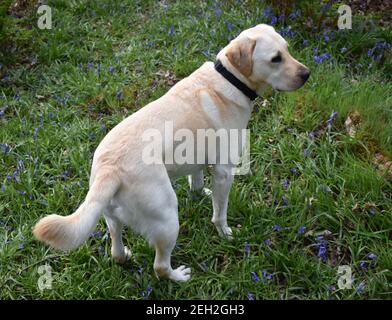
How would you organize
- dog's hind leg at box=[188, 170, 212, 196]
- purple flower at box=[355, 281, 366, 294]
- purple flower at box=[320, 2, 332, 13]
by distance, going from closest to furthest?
purple flower at box=[355, 281, 366, 294] → dog's hind leg at box=[188, 170, 212, 196] → purple flower at box=[320, 2, 332, 13]

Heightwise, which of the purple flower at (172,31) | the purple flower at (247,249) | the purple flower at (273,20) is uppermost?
the purple flower at (273,20)

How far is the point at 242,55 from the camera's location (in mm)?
3143

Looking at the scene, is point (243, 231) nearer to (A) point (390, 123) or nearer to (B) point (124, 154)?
(B) point (124, 154)

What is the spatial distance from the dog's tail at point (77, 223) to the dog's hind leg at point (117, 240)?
33 centimetres

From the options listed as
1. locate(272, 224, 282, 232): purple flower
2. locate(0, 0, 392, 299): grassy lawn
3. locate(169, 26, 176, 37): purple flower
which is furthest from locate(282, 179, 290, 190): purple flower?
locate(169, 26, 176, 37): purple flower

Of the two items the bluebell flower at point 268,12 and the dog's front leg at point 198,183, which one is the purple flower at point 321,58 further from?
the dog's front leg at point 198,183

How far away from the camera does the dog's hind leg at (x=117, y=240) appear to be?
3.05m

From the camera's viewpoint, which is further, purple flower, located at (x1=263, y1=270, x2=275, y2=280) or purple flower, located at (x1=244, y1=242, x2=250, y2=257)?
purple flower, located at (x1=244, y1=242, x2=250, y2=257)

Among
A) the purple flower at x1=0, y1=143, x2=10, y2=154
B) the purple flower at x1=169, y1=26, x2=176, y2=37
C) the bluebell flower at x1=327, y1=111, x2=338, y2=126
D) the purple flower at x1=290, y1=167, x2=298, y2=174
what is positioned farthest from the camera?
the purple flower at x1=169, y1=26, x2=176, y2=37

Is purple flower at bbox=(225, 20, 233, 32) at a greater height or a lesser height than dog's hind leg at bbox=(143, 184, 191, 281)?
greater

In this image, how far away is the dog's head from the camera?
3.14 m

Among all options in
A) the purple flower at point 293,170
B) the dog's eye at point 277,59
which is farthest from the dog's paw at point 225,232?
the dog's eye at point 277,59

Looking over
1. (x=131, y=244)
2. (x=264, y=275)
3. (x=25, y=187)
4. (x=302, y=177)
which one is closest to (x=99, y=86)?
(x=25, y=187)

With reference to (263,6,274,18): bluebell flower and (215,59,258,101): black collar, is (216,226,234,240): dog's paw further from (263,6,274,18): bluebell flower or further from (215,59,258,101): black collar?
(263,6,274,18): bluebell flower
